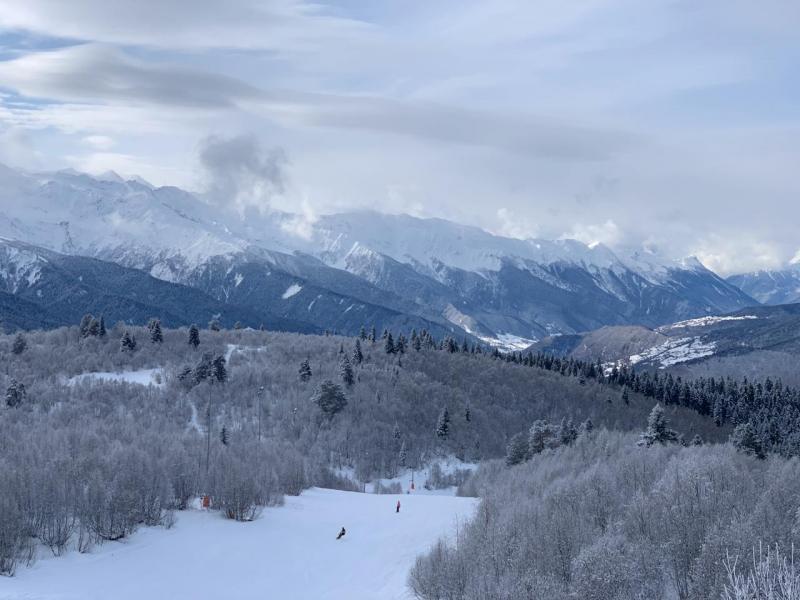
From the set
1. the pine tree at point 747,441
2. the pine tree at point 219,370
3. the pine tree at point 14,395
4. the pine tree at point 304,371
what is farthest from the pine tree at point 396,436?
the pine tree at point 14,395

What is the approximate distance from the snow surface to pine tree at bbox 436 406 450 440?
171 feet

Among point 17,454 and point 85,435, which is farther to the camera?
point 85,435

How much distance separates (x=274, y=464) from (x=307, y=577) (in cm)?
2530

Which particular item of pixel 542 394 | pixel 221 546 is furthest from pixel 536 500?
pixel 542 394

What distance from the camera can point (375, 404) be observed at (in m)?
138

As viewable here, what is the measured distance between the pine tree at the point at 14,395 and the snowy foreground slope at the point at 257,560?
64976 mm

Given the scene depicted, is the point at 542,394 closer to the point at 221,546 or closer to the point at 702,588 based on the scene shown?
the point at 221,546

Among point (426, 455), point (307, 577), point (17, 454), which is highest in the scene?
point (17, 454)

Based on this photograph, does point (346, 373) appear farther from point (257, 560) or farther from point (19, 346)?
point (257, 560)

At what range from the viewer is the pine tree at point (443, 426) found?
439 feet

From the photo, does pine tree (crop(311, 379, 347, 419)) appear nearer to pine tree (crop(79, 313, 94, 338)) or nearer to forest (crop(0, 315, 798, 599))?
forest (crop(0, 315, 798, 599))

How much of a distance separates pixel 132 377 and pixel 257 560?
88243 millimetres

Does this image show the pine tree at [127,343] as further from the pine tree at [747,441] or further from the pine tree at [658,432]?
the pine tree at [747,441]

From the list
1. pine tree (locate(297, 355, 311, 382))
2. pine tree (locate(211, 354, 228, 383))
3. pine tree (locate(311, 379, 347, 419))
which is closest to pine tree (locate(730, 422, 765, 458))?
pine tree (locate(311, 379, 347, 419))
